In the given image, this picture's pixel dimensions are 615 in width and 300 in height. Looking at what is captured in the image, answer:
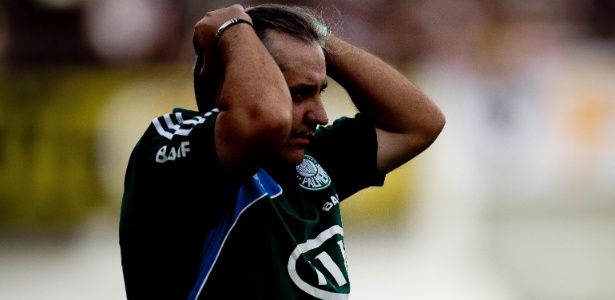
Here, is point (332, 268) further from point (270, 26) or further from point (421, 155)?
point (421, 155)

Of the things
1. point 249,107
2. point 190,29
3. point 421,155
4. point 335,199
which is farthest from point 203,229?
point 190,29

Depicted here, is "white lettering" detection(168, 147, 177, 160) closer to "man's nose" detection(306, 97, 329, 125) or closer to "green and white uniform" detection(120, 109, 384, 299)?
"green and white uniform" detection(120, 109, 384, 299)

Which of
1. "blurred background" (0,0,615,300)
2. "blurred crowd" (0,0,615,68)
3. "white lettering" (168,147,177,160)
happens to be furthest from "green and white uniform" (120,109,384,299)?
"blurred crowd" (0,0,615,68)

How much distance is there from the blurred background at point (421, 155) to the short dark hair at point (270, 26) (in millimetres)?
4037

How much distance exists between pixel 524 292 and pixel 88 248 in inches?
123

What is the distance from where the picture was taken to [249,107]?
2.02 metres

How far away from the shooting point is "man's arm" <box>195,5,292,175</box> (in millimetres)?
2004

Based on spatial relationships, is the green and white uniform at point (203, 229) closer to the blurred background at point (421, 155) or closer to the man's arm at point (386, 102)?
the man's arm at point (386, 102)

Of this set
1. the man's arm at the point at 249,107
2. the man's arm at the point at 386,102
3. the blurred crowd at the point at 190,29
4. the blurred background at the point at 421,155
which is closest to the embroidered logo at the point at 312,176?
the man's arm at the point at 386,102

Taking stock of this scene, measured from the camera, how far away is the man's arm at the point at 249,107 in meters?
2.00

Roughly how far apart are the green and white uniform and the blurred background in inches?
159

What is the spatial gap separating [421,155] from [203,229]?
471cm

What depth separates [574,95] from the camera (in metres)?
7.05

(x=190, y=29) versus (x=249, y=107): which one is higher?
(x=190, y=29)
